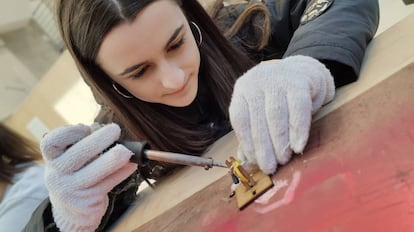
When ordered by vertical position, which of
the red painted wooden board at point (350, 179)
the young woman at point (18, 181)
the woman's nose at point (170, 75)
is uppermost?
the woman's nose at point (170, 75)

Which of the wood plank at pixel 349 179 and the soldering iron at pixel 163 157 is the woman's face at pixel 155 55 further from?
the wood plank at pixel 349 179

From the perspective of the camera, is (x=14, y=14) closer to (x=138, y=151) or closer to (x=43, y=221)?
(x=43, y=221)

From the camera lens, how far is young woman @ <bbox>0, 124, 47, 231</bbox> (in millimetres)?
1063

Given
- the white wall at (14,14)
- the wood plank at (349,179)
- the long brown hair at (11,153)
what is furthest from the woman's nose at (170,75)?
the white wall at (14,14)

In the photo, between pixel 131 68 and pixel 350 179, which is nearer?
pixel 350 179

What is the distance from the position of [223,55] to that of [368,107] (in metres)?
0.44

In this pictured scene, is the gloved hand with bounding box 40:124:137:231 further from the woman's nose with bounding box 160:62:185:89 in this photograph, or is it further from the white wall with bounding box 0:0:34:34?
the white wall with bounding box 0:0:34:34

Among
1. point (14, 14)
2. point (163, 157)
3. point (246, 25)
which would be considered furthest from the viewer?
point (14, 14)

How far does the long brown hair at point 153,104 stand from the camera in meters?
0.65

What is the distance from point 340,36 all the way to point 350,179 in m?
0.29

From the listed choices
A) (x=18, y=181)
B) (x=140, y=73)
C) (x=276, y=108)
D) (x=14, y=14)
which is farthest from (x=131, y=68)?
(x=14, y=14)

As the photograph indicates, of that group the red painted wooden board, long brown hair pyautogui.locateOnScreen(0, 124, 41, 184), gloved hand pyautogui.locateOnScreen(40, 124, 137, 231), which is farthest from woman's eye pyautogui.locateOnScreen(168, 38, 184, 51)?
long brown hair pyautogui.locateOnScreen(0, 124, 41, 184)

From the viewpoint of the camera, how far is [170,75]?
0.64m

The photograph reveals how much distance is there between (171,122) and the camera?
0.83 m
